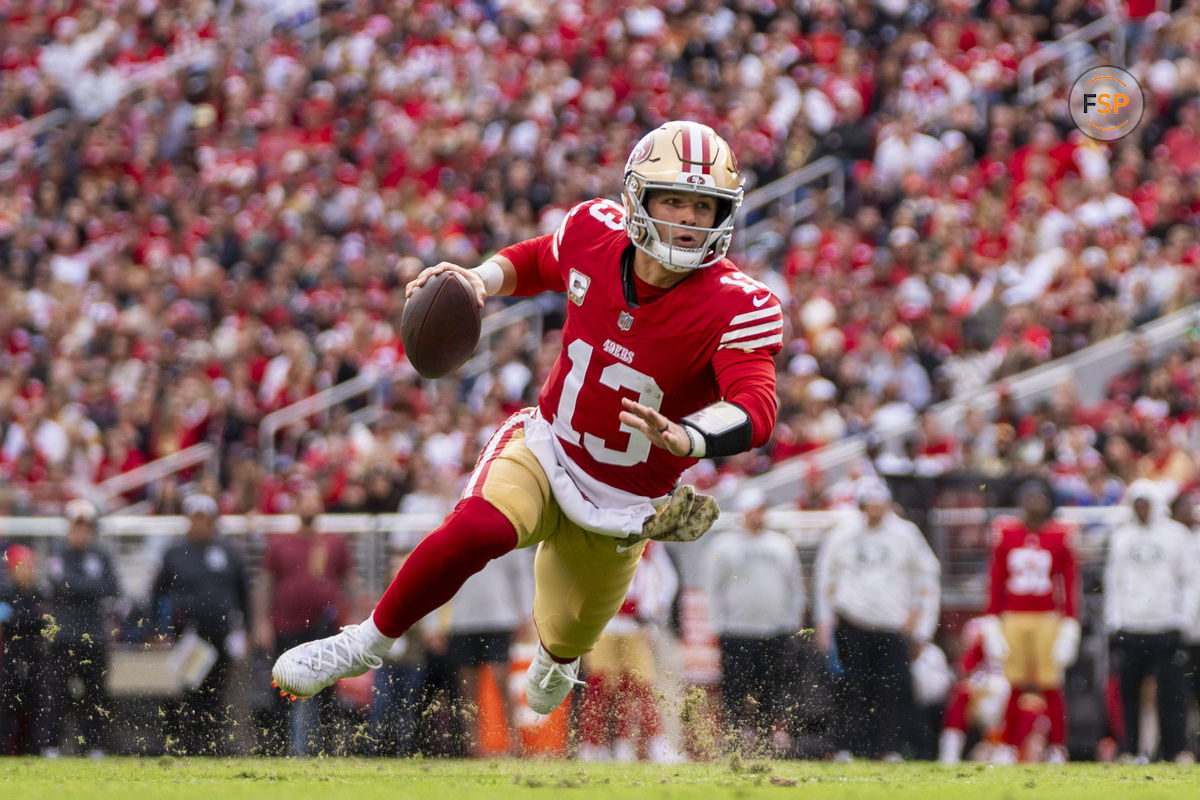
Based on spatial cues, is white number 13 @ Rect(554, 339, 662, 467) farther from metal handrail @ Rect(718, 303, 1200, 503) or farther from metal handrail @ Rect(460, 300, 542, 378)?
metal handrail @ Rect(460, 300, 542, 378)

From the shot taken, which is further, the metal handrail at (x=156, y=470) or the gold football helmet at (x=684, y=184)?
the metal handrail at (x=156, y=470)

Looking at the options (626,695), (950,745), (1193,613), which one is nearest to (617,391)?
(626,695)

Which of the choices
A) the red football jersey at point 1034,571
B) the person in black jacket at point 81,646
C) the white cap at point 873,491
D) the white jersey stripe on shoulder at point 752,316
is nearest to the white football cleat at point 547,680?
the white jersey stripe on shoulder at point 752,316

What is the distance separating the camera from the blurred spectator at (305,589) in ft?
26.3

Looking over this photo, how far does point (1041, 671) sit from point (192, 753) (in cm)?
442

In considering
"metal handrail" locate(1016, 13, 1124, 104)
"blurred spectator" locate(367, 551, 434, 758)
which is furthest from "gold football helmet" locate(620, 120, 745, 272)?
"metal handrail" locate(1016, 13, 1124, 104)

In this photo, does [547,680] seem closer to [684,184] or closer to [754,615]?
[684,184]

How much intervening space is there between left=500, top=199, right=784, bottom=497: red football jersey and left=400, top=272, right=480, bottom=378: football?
375 millimetres

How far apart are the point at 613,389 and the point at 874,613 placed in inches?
135

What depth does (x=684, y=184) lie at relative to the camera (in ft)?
17.1

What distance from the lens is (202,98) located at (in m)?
16.4

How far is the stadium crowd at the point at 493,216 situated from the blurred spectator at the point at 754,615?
124 centimetres

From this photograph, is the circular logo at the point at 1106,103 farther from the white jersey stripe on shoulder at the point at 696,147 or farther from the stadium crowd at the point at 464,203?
the white jersey stripe on shoulder at the point at 696,147

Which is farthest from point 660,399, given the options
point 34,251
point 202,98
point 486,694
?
point 202,98
